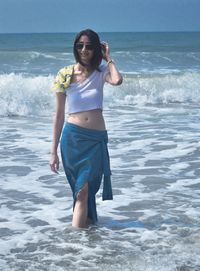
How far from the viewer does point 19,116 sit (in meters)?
13.2

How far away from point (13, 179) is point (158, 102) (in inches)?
409

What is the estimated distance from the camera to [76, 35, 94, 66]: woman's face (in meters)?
4.46

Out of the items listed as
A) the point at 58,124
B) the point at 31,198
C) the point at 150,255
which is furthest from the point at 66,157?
the point at 31,198

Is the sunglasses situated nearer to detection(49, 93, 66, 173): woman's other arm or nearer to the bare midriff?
detection(49, 93, 66, 173): woman's other arm

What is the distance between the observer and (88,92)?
4582 millimetres

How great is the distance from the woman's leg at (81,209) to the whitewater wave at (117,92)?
8.83 metres

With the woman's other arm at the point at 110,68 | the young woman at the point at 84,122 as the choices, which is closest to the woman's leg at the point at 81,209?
the young woman at the point at 84,122

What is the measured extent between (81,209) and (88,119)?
2.50 ft

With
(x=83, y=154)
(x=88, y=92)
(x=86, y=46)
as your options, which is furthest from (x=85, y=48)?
(x=83, y=154)

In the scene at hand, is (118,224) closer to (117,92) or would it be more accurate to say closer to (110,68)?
(110,68)

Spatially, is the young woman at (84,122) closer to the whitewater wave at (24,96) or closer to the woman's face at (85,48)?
the woman's face at (85,48)

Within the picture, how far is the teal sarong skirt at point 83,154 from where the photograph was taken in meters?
4.62

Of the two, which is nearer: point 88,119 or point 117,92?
point 88,119

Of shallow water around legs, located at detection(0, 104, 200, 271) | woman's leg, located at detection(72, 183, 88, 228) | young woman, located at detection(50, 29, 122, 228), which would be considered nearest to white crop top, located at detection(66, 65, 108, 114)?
young woman, located at detection(50, 29, 122, 228)
